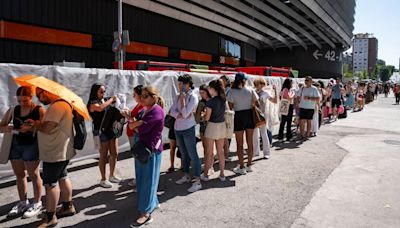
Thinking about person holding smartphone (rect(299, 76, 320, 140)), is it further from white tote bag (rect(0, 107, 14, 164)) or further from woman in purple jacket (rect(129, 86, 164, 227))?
white tote bag (rect(0, 107, 14, 164))

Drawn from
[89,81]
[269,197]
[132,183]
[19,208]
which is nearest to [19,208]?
[19,208]

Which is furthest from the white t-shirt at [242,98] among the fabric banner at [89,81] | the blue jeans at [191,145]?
the fabric banner at [89,81]

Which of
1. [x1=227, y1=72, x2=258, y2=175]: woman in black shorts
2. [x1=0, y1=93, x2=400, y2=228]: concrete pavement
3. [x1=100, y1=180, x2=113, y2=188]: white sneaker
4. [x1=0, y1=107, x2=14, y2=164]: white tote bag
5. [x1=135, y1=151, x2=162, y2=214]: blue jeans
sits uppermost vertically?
[x1=227, y1=72, x2=258, y2=175]: woman in black shorts

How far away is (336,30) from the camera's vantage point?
41.7 m

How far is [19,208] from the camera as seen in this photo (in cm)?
421

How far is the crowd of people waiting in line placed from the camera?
3.71 m

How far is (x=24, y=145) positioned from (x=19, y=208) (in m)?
0.90

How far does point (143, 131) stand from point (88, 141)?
11.1 ft

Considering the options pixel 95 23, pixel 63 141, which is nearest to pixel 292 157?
pixel 63 141

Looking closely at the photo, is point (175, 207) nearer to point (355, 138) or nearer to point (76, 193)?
point (76, 193)

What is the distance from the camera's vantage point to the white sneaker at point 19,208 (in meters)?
4.12

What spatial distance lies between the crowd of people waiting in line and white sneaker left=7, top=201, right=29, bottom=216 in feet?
0.04

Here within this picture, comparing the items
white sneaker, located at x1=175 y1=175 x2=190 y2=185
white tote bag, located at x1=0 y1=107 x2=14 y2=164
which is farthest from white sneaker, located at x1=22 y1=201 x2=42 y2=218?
white sneaker, located at x1=175 y1=175 x2=190 y2=185

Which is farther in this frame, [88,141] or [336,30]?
[336,30]
